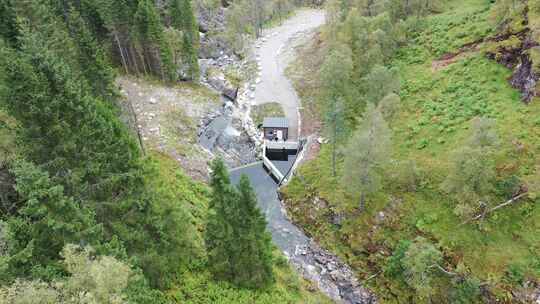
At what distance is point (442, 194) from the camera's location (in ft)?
117

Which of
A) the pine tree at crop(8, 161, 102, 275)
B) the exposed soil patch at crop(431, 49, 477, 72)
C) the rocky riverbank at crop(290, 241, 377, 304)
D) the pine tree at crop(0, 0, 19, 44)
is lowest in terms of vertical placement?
the rocky riverbank at crop(290, 241, 377, 304)

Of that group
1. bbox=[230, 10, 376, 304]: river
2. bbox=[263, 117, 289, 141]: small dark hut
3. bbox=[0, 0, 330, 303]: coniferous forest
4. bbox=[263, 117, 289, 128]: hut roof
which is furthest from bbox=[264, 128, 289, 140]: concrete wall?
bbox=[0, 0, 330, 303]: coniferous forest

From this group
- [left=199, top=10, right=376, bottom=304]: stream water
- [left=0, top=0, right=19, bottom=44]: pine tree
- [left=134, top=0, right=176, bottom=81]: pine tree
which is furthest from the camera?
[left=134, top=0, right=176, bottom=81]: pine tree

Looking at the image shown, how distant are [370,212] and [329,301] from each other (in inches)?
410

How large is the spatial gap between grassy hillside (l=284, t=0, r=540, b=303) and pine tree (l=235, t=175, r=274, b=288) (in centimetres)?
1347

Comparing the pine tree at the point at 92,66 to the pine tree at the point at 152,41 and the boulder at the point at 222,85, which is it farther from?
the boulder at the point at 222,85

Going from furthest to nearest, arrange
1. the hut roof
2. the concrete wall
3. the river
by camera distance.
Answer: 1. the concrete wall
2. the hut roof
3. the river

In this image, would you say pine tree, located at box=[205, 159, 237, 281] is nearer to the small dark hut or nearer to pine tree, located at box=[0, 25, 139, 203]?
pine tree, located at box=[0, 25, 139, 203]

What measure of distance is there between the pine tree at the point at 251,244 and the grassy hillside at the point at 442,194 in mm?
13467

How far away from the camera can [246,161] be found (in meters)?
50.1

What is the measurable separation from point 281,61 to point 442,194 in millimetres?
43308

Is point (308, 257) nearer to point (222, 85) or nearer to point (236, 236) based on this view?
point (236, 236)

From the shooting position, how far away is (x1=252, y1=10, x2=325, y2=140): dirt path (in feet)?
190

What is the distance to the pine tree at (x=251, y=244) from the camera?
24.6 meters
